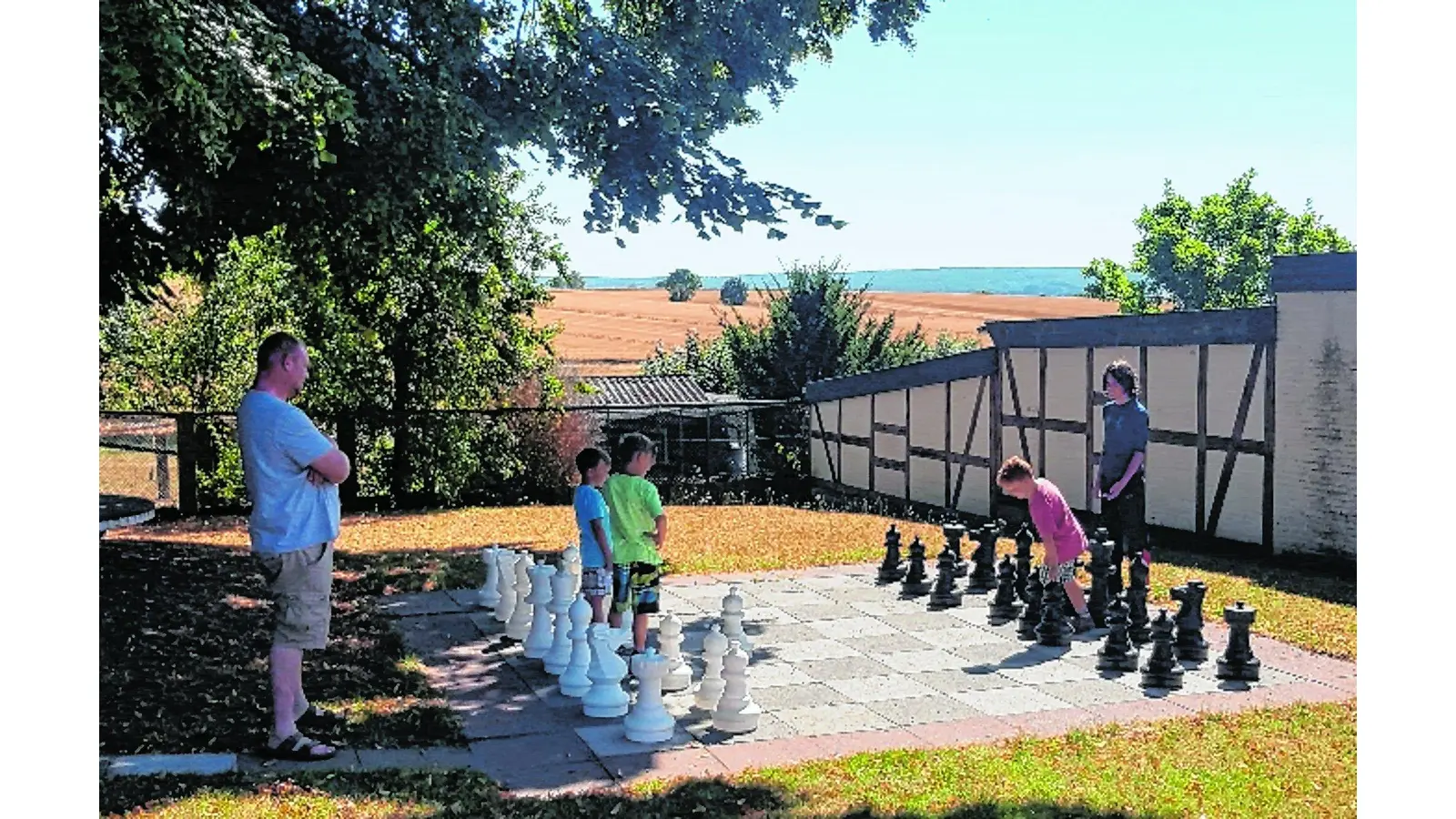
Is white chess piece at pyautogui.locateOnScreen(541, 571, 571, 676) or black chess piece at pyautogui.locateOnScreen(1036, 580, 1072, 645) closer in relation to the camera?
white chess piece at pyautogui.locateOnScreen(541, 571, 571, 676)

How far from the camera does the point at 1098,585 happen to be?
24.3 ft

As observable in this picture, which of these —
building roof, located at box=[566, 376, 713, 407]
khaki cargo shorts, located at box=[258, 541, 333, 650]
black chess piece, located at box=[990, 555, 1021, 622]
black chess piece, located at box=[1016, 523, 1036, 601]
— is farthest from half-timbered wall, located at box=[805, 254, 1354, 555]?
khaki cargo shorts, located at box=[258, 541, 333, 650]

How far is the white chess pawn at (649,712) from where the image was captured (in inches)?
205

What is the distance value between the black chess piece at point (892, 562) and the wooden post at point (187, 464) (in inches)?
363

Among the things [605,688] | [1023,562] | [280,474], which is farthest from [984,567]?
[280,474]

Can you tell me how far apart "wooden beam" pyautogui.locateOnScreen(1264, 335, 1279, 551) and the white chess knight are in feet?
21.0

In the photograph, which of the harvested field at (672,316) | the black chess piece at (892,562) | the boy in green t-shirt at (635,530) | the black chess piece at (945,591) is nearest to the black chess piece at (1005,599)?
the black chess piece at (945,591)

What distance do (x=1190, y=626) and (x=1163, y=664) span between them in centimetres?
60

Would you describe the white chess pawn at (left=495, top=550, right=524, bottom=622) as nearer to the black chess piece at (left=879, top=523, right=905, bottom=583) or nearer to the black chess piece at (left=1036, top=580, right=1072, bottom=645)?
the black chess piece at (left=879, top=523, right=905, bottom=583)

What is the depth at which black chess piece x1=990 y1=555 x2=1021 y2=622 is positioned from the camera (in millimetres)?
7605

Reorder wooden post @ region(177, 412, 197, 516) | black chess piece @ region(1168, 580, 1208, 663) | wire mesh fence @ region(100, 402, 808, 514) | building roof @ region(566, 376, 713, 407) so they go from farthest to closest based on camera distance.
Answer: building roof @ region(566, 376, 713, 407), wire mesh fence @ region(100, 402, 808, 514), wooden post @ region(177, 412, 197, 516), black chess piece @ region(1168, 580, 1208, 663)

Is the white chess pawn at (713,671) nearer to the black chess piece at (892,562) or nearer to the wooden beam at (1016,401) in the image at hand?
the black chess piece at (892,562)

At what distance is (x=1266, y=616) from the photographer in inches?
306
